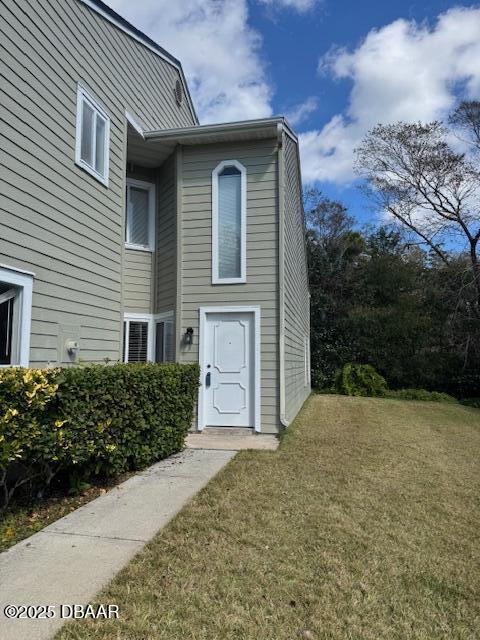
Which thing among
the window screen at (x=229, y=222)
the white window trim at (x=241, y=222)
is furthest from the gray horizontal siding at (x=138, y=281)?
the window screen at (x=229, y=222)

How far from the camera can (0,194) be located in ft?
15.5

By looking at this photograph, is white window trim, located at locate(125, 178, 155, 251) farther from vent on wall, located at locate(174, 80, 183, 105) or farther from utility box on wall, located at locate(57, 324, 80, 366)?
utility box on wall, located at locate(57, 324, 80, 366)

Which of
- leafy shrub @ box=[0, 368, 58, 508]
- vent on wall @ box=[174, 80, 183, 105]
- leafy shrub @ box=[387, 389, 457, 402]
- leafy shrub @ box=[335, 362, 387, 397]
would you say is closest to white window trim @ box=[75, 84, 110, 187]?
leafy shrub @ box=[0, 368, 58, 508]

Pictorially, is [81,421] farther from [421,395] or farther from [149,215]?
[421,395]

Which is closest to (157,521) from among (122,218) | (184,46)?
(122,218)

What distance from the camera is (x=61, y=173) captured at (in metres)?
5.90

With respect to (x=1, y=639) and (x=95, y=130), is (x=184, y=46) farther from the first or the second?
(x=1, y=639)

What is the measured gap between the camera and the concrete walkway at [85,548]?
2.65m

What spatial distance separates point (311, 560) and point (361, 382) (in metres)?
13.7

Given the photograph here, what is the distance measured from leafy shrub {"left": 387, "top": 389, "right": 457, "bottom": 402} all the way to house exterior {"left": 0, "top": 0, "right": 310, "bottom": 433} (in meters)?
8.98

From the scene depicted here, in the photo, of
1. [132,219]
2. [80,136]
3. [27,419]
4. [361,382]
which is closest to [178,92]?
[132,219]

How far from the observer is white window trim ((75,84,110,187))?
20.7 feet

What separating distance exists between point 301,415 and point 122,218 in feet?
18.8

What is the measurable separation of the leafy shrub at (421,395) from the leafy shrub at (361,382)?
0.46 meters
